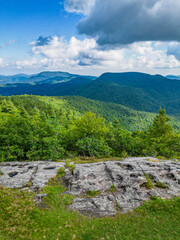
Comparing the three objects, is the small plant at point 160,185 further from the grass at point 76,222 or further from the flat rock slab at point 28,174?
the flat rock slab at point 28,174

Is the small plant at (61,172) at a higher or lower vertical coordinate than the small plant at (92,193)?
higher

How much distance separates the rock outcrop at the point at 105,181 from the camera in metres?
13.7

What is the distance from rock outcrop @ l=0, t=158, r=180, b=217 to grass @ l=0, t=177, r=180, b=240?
3.17 feet

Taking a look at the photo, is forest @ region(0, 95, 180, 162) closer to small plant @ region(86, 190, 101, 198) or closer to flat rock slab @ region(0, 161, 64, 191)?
flat rock slab @ region(0, 161, 64, 191)

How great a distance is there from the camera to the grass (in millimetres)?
10609

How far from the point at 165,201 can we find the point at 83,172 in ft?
31.4

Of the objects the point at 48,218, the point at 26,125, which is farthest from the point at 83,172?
the point at 26,125

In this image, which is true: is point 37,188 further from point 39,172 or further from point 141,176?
point 141,176

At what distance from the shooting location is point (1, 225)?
11172 millimetres

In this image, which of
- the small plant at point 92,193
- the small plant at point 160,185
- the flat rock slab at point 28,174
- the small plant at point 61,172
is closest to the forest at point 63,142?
the flat rock slab at point 28,174

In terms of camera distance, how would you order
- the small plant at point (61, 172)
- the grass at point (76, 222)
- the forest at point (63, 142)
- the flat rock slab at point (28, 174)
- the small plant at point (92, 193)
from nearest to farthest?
the grass at point (76, 222), the small plant at point (92, 193), the flat rock slab at point (28, 174), the small plant at point (61, 172), the forest at point (63, 142)

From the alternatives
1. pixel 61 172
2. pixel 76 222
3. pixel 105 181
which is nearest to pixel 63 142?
pixel 61 172

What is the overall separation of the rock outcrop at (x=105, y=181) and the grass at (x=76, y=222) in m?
0.97

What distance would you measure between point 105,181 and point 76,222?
598 cm
